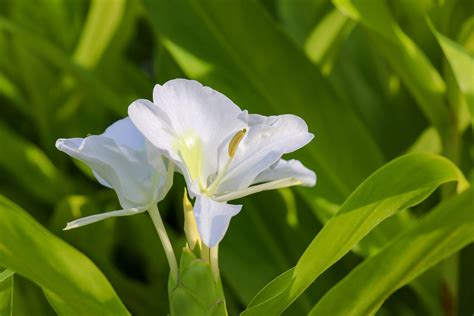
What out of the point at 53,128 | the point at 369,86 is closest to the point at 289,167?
the point at 369,86

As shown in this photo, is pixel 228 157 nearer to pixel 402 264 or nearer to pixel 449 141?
pixel 402 264

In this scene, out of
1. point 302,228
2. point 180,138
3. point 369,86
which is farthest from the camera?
point 369,86

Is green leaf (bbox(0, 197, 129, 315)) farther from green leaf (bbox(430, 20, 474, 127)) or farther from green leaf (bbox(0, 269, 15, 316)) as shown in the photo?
green leaf (bbox(430, 20, 474, 127))

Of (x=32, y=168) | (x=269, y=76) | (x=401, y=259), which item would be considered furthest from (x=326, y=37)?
(x=401, y=259)

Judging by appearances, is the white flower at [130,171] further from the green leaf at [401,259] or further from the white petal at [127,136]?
the green leaf at [401,259]

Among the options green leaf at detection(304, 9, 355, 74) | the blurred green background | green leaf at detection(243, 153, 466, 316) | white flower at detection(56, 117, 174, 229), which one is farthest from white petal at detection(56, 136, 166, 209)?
green leaf at detection(304, 9, 355, 74)

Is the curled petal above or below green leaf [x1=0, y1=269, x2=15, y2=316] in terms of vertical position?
above

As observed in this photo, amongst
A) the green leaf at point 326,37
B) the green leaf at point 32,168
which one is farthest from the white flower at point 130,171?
the green leaf at point 32,168

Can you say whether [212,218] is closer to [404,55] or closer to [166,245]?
[166,245]
